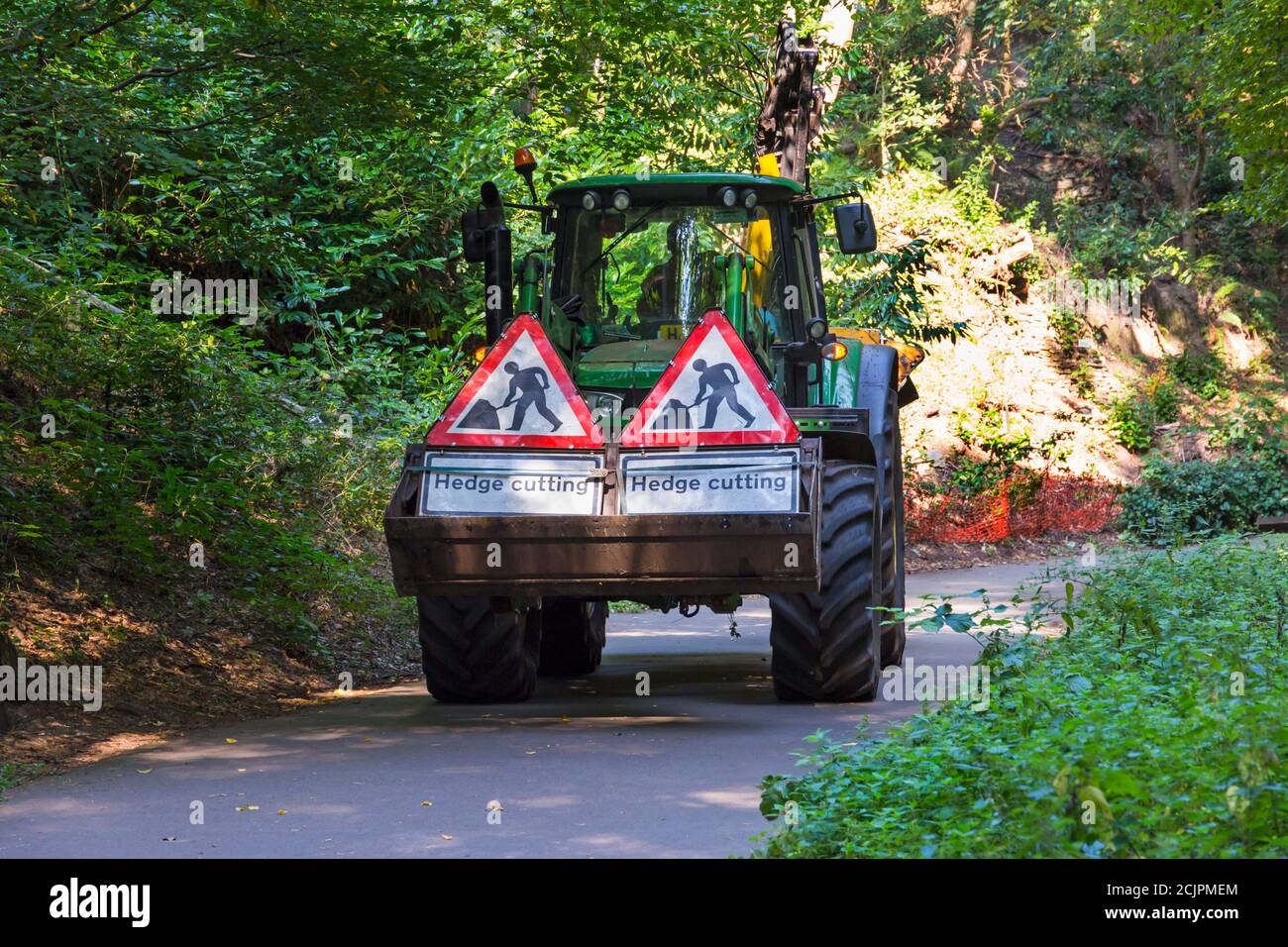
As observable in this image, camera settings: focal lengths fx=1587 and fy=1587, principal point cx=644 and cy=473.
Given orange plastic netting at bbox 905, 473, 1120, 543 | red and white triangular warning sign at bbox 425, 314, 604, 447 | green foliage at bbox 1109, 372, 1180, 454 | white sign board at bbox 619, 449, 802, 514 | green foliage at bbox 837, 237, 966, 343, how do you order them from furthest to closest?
green foliage at bbox 1109, 372, 1180, 454 → orange plastic netting at bbox 905, 473, 1120, 543 → green foliage at bbox 837, 237, 966, 343 → red and white triangular warning sign at bbox 425, 314, 604, 447 → white sign board at bbox 619, 449, 802, 514

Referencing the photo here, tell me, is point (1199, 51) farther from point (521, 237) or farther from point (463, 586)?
point (463, 586)

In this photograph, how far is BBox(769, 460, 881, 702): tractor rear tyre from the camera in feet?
30.9

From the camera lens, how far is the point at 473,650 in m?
10.0

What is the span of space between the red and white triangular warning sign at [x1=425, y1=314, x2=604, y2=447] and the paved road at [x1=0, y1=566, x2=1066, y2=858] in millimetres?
1697

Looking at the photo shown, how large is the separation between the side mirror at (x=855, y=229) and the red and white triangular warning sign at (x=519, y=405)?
99.2 inches

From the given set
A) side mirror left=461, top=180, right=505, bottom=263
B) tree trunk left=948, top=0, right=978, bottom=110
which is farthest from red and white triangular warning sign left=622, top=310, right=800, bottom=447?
tree trunk left=948, top=0, right=978, bottom=110

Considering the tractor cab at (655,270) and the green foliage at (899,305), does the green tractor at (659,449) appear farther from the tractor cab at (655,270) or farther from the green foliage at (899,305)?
the green foliage at (899,305)

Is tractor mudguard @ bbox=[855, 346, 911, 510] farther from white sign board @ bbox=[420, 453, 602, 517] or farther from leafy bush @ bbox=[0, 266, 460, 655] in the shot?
leafy bush @ bbox=[0, 266, 460, 655]

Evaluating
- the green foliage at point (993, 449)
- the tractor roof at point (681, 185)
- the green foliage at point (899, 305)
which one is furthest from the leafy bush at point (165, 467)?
the green foliage at point (993, 449)

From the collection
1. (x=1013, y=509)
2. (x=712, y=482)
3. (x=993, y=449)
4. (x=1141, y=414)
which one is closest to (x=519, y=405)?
(x=712, y=482)

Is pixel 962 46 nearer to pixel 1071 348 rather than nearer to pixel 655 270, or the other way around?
pixel 1071 348

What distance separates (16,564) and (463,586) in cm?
381

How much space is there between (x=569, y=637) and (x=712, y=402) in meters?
3.68

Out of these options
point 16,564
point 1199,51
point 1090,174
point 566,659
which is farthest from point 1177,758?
point 1090,174
